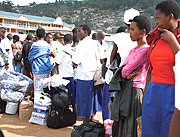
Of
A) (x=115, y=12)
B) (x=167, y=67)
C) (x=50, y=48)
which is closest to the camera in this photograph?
(x=167, y=67)

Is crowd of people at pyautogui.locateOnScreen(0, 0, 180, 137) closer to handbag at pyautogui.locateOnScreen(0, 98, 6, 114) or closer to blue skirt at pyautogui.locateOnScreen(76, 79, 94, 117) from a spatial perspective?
blue skirt at pyautogui.locateOnScreen(76, 79, 94, 117)

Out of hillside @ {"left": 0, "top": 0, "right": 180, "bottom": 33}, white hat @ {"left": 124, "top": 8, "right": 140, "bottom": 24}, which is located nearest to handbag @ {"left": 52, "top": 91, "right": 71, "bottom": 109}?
white hat @ {"left": 124, "top": 8, "right": 140, "bottom": 24}

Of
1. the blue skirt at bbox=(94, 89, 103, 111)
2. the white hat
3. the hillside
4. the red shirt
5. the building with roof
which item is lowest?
the blue skirt at bbox=(94, 89, 103, 111)

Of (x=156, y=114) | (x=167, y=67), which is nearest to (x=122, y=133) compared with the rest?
(x=156, y=114)

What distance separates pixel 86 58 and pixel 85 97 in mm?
846

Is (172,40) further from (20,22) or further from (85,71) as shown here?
(20,22)

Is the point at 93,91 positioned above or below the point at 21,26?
below

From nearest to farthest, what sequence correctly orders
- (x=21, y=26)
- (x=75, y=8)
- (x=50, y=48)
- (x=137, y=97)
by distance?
(x=137, y=97) → (x=50, y=48) → (x=21, y=26) → (x=75, y=8)

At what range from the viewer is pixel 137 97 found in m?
2.84

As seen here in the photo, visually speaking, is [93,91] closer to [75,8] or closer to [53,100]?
[53,100]

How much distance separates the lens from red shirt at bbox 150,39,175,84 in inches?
80.7

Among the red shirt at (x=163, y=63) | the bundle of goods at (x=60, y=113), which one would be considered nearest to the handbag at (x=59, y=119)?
the bundle of goods at (x=60, y=113)

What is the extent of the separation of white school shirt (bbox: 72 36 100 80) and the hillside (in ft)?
211

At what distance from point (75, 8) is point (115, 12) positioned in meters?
28.9
